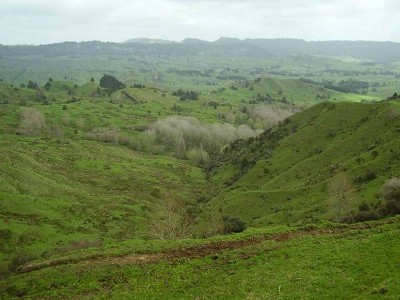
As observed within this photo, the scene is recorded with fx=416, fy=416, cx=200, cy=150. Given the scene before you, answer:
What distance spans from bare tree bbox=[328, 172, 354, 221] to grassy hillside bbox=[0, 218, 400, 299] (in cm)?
2536

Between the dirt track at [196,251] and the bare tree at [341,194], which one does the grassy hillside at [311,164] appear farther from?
the dirt track at [196,251]

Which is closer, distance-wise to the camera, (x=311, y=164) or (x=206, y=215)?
(x=206, y=215)

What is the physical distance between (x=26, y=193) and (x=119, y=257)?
2759 inches

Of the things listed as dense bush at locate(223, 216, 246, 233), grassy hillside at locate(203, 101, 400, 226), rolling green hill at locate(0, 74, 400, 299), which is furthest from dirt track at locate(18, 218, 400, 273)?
dense bush at locate(223, 216, 246, 233)

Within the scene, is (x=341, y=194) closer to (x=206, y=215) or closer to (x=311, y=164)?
(x=311, y=164)

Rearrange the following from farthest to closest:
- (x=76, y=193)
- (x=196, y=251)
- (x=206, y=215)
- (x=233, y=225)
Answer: (x=76, y=193), (x=206, y=215), (x=233, y=225), (x=196, y=251)

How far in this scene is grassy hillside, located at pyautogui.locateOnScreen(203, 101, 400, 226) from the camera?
88.8m

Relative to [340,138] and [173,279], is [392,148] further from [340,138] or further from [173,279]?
[173,279]

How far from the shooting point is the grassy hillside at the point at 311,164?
88.8m

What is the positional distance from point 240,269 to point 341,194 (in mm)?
41282

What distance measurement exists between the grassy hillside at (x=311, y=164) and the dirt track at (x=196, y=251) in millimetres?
22381

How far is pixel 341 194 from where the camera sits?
2968 inches

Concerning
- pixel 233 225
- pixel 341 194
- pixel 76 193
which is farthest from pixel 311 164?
pixel 76 193

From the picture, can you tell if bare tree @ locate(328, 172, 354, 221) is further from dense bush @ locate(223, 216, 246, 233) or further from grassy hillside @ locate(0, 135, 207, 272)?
grassy hillside @ locate(0, 135, 207, 272)
